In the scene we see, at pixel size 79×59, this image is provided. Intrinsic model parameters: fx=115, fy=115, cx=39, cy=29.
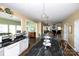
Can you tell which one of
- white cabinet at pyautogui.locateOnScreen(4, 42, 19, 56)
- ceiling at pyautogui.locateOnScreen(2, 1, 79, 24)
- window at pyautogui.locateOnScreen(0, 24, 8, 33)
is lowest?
white cabinet at pyautogui.locateOnScreen(4, 42, 19, 56)

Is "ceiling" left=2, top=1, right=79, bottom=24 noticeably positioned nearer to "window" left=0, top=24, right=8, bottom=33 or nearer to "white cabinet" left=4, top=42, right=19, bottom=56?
"window" left=0, top=24, right=8, bottom=33

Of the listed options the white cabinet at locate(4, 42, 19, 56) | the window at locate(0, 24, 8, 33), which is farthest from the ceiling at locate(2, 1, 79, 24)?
the white cabinet at locate(4, 42, 19, 56)

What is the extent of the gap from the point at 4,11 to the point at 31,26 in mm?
9668

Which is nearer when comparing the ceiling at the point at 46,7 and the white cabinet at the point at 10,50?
the white cabinet at the point at 10,50

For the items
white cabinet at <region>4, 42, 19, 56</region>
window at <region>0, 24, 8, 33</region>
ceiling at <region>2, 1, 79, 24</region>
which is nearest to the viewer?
white cabinet at <region>4, 42, 19, 56</region>

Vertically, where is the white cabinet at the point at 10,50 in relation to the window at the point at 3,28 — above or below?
below

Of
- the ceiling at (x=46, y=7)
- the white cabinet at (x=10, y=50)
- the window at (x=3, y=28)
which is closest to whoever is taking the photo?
the white cabinet at (x=10, y=50)

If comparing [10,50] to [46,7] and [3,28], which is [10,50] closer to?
[3,28]

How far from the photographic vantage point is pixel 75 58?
1.05 meters

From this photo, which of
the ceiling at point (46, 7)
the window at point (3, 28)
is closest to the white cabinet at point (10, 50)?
the window at point (3, 28)

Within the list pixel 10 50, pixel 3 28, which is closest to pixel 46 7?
pixel 3 28

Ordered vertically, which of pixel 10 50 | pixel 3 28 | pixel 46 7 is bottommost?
pixel 10 50

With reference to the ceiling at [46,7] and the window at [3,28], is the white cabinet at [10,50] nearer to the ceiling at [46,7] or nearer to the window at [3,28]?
the window at [3,28]

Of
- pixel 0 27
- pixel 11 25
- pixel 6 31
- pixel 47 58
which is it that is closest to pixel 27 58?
pixel 47 58
